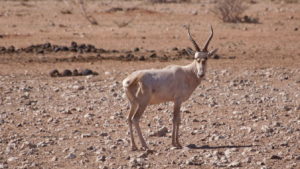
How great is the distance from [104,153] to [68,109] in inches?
155

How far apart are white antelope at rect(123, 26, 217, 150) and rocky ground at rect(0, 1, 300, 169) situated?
54 cm

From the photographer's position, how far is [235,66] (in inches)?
915

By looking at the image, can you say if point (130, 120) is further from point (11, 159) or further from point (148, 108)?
point (148, 108)

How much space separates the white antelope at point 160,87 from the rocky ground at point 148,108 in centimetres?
→ 54

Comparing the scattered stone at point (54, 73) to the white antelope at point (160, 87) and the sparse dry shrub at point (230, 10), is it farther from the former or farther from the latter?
the sparse dry shrub at point (230, 10)

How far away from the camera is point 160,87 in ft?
44.3

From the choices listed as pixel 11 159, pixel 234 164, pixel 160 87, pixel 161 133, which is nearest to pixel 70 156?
pixel 11 159

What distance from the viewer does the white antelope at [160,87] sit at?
13391 millimetres

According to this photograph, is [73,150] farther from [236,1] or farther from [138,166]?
[236,1]

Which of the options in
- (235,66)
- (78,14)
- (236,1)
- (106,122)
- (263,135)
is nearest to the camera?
(263,135)

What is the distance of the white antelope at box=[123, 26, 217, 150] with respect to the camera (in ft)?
43.9

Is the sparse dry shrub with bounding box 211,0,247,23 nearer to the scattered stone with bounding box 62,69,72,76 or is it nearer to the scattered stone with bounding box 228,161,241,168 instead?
the scattered stone with bounding box 62,69,72,76

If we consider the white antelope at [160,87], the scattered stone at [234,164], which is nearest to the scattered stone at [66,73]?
the white antelope at [160,87]

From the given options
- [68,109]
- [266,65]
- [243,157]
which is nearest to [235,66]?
[266,65]
